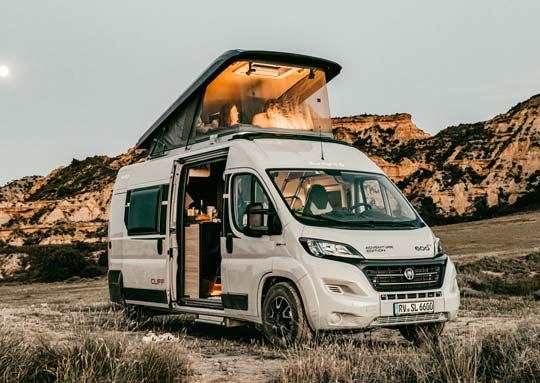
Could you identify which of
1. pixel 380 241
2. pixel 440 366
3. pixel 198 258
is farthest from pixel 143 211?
pixel 440 366

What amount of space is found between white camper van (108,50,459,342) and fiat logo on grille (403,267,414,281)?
0.02 metres

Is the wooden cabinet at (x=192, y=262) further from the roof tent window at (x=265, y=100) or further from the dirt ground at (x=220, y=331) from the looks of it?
the roof tent window at (x=265, y=100)

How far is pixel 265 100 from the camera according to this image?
11352mm

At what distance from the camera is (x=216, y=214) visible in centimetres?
1246

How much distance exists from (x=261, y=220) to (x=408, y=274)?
1864 millimetres

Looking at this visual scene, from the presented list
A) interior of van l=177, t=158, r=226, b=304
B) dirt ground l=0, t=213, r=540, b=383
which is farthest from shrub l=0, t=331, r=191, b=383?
interior of van l=177, t=158, r=226, b=304

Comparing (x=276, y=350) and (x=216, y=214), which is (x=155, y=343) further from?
(x=216, y=214)

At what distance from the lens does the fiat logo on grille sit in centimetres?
880

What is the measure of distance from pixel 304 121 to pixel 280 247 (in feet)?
10.1

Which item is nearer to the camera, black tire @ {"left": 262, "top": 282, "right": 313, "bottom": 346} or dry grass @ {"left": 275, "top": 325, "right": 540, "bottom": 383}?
dry grass @ {"left": 275, "top": 325, "right": 540, "bottom": 383}

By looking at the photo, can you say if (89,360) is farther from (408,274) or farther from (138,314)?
(138,314)

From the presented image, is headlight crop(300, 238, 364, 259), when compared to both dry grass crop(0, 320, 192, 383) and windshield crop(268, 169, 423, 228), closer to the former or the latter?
windshield crop(268, 169, 423, 228)

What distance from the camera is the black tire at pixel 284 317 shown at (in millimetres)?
8602

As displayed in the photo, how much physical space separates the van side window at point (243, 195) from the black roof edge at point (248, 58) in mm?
1903
